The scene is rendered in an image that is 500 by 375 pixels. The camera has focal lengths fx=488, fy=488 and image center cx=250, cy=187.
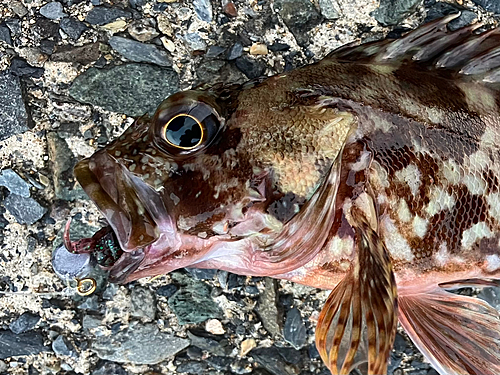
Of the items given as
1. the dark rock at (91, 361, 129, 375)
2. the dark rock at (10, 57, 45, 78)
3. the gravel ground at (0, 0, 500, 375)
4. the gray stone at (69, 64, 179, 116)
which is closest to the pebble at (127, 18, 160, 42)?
the gravel ground at (0, 0, 500, 375)

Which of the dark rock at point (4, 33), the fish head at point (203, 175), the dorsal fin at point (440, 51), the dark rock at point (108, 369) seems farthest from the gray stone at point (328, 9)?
the dark rock at point (108, 369)

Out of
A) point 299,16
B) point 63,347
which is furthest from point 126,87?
point 63,347

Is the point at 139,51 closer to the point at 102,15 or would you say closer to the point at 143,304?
the point at 102,15

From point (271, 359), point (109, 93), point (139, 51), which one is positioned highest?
point (139, 51)

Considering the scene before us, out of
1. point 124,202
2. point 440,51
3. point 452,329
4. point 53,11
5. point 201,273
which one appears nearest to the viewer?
point 124,202

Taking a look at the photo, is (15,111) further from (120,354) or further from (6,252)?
(120,354)
